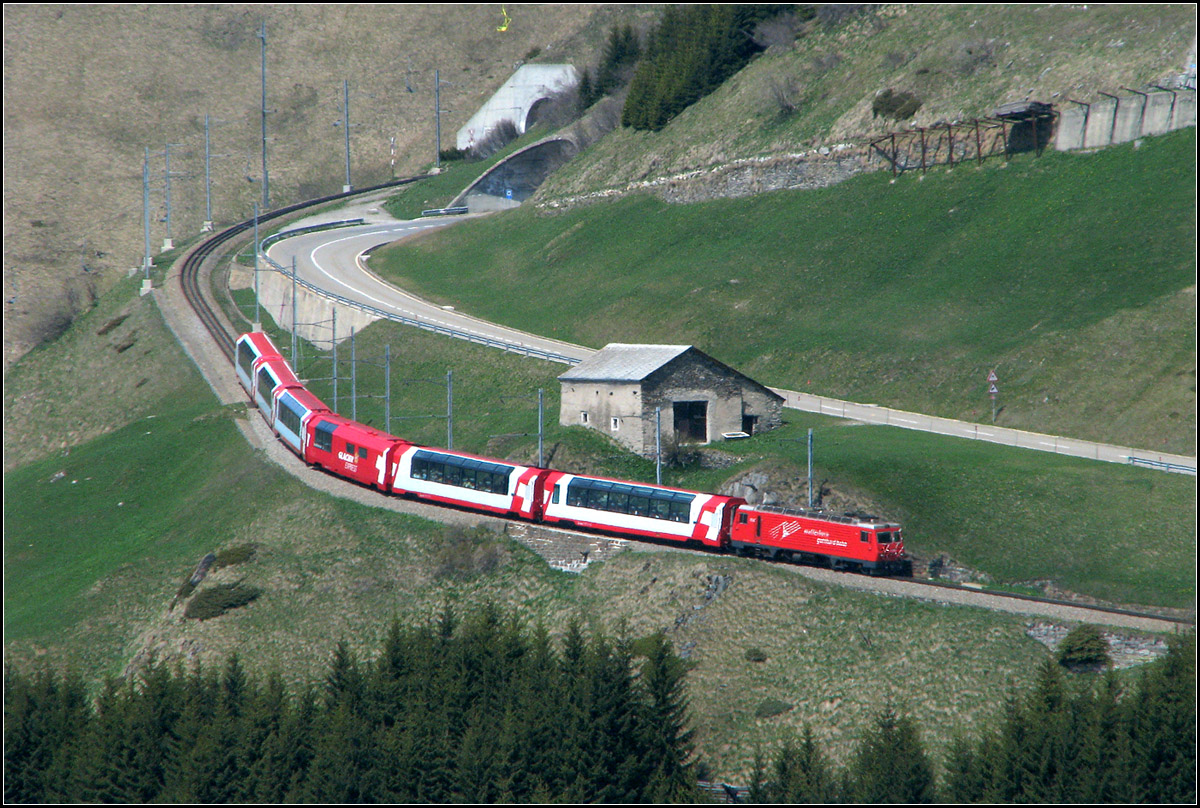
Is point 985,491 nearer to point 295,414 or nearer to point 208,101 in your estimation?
point 295,414

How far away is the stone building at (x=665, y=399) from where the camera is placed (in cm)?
6044

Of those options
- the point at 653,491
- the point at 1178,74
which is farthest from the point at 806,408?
the point at 1178,74

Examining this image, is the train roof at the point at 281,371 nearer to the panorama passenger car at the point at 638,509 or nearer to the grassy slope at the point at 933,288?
the grassy slope at the point at 933,288

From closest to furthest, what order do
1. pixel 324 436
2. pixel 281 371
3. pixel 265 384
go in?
pixel 324 436
pixel 281 371
pixel 265 384

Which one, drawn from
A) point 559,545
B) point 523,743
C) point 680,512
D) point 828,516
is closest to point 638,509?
point 680,512

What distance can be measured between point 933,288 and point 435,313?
128 feet

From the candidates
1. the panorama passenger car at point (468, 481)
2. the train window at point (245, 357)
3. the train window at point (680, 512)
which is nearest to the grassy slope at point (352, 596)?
the train window at point (680, 512)

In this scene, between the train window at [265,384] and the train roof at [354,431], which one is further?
the train window at [265,384]

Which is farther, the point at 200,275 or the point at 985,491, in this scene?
the point at 200,275

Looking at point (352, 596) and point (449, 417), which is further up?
point (449, 417)

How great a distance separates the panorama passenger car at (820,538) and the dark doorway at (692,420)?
1449cm

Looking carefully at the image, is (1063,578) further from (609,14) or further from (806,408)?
(609,14)

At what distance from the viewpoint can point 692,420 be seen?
63.5m

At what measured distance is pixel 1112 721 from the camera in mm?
34031
